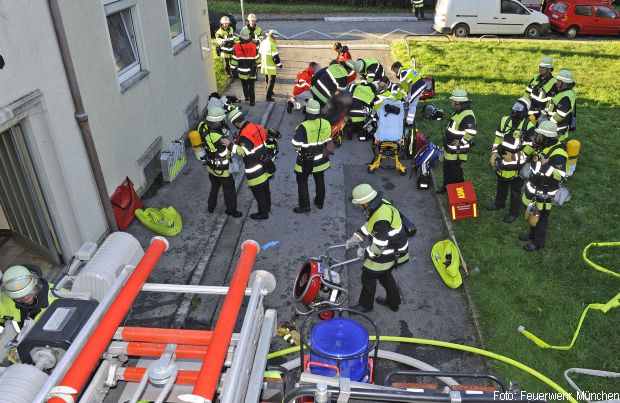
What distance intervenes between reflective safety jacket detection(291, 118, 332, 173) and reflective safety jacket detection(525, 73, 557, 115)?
4905mm

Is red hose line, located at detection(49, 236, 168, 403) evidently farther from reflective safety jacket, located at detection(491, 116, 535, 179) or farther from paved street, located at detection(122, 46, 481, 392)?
reflective safety jacket, located at detection(491, 116, 535, 179)

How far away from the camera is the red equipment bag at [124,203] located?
758cm

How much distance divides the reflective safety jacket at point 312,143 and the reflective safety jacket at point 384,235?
2.46 m

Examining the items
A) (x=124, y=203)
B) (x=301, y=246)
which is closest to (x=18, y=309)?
(x=124, y=203)

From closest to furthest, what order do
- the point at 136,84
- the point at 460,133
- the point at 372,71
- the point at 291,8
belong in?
1. the point at 460,133
2. the point at 136,84
3. the point at 372,71
4. the point at 291,8

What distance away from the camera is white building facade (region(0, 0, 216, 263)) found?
5.46m

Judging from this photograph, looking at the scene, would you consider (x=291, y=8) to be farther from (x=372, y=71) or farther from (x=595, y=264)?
(x=595, y=264)

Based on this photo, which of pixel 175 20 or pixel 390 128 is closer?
pixel 390 128

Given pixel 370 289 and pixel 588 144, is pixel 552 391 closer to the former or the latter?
pixel 370 289

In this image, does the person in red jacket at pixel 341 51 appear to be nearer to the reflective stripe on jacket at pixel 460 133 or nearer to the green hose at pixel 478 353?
the reflective stripe on jacket at pixel 460 133

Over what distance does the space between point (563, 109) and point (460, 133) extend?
7.23 ft

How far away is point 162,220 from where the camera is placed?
7.82 m

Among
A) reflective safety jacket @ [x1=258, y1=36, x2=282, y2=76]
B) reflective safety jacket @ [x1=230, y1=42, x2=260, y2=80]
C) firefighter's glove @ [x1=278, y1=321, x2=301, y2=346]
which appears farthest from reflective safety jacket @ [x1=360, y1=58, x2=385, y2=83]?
firefighter's glove @ [x1=278, y1=321, x2=301, y2=346]

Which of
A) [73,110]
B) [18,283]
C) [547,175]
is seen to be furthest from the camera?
[547,175]
